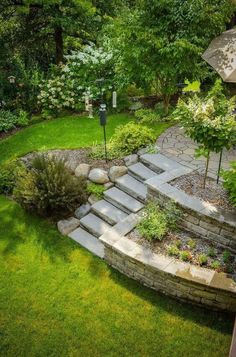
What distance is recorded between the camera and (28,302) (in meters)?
5.44

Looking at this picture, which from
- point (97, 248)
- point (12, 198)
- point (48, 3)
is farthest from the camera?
point (48, 3)

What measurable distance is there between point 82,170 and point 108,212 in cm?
132

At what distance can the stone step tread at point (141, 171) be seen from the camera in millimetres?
7309

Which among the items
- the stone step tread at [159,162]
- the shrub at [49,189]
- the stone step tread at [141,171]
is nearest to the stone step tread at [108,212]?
the shrub at [49,189]

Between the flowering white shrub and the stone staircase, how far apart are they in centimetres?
403

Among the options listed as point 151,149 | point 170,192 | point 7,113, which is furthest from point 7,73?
point 170,192

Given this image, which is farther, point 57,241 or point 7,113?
point 7,113

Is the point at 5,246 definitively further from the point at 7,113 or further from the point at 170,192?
the point at 7,113

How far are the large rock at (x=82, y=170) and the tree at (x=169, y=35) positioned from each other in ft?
10.7

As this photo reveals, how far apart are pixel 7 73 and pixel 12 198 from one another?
550 centimetres

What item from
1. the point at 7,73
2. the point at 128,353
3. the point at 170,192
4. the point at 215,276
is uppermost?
the point at 7,73

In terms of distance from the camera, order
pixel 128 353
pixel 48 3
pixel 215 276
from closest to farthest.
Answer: pixel 128 353 → pixel 215 276 → pixel 48 3

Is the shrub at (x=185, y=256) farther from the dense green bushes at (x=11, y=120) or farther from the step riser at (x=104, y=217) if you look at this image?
the dense green bushes at (x=11, y=120)

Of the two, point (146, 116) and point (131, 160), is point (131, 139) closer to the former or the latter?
point (131, 160)
